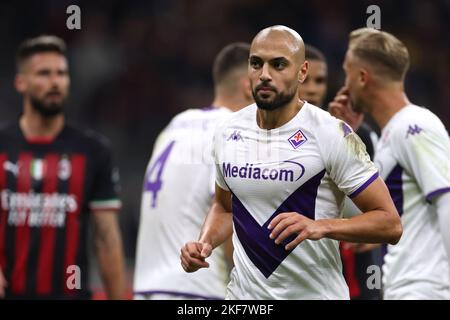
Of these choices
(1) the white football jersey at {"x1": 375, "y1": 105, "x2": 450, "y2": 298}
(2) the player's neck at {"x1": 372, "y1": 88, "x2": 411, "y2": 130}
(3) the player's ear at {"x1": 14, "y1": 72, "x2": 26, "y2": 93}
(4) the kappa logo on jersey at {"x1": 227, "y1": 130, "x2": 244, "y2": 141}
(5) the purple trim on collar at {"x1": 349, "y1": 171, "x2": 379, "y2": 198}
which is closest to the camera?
(5) the purple trim on collar at {"x1": 349, "y1": 171, "x2": 379, "y2": 198}

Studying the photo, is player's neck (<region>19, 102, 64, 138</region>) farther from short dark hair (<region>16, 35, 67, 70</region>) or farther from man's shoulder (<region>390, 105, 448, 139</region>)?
man's shoulder (<region>390, 105, 448, 139</region>)

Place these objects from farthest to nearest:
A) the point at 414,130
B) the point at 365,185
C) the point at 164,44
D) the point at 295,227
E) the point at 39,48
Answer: the point at 164,44 → the point at 39,48 → the point at 414,130 → the point at 365,185 → the point at 295,227

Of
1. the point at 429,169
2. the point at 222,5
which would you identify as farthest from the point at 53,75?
the point at 222,5

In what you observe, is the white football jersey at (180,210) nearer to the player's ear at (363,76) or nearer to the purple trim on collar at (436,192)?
the player's ear at (363,76)

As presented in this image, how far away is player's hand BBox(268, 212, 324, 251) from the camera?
441 cm

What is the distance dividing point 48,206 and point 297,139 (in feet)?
9.58

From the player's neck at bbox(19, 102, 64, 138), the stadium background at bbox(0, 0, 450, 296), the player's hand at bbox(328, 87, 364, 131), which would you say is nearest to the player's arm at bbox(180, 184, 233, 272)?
the player's hand at bbox(328, 87, 364, 131)

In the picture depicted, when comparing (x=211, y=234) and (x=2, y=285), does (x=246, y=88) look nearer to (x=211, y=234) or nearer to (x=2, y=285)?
(x=2, y=285)

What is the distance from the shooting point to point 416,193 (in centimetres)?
587

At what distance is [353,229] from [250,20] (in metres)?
10.7

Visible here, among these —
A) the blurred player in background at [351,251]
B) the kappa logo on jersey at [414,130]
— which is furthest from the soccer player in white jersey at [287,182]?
the blurred player in background at [351,251]

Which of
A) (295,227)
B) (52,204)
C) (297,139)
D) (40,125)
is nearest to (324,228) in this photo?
(295,227)

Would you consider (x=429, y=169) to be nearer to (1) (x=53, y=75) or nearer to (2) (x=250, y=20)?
(1) (x=53, y=75)

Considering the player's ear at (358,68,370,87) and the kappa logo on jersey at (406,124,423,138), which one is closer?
the kappa logo on jersey at (406,124,423,138)
